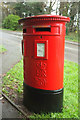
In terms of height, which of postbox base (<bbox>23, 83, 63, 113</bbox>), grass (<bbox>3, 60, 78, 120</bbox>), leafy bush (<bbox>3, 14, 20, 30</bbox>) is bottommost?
grass (<bbox>3, 60, 78, 120</bbox>)

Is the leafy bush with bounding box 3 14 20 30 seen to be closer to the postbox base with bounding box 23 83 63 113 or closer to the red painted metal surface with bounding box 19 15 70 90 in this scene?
the red painted metal surface with bounding box 19 15 70 90

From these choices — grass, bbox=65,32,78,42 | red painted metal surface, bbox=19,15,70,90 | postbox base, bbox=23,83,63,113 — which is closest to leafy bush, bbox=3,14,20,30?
grass, bbox=65,32,78,42

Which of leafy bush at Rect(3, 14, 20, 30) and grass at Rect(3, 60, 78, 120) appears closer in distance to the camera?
grass at Rect(3, 60, 78, 120)

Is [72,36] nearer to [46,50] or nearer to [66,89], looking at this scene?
[66,89]

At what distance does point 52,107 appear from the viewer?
238cm

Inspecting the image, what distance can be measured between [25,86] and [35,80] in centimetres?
34

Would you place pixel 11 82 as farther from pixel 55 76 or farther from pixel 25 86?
pixel 55 76

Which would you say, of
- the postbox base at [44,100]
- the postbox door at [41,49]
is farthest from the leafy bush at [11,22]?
the postbox base at [44,100]

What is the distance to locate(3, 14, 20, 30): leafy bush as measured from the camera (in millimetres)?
21506

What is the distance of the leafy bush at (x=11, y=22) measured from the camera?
21506 mm

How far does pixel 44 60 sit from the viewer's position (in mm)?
2252

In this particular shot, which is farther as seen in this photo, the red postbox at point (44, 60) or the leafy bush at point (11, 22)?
the leafy bush at point (11, 22)

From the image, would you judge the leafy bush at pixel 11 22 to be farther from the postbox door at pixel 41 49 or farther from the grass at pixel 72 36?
the postbox door at pixel 41 49

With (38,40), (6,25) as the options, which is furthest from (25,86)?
(6,25)
